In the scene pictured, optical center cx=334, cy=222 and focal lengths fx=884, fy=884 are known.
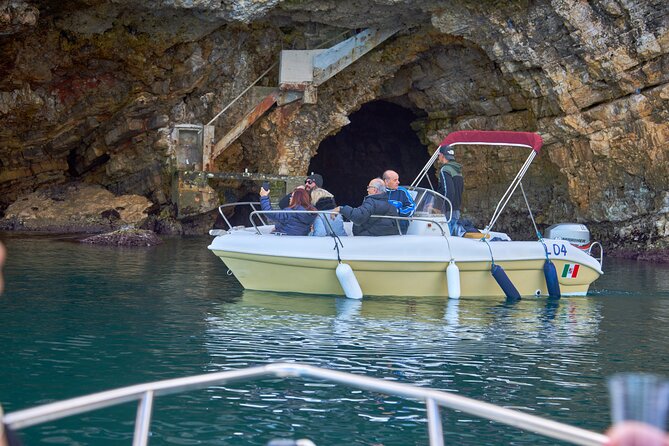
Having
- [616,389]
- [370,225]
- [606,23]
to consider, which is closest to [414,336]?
[370,225]

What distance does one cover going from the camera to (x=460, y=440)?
226 inches

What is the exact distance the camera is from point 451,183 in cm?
1330

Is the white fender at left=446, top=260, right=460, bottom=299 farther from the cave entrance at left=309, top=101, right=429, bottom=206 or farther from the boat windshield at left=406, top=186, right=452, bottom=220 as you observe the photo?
the cave entrance at left=309, top=101, right=429, bottom=206

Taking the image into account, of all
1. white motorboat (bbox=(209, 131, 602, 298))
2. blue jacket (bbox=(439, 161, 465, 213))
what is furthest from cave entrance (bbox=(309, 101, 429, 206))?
white motorboat (bbox=(209, 131, 602, 298))

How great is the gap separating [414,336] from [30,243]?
12.0 metres

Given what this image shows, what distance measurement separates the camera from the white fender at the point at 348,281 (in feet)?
38.2

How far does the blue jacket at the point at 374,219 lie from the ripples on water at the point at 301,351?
0.95m

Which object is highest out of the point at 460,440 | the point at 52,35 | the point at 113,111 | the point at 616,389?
the point at 52,35

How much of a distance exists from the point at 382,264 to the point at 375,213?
0.71 meters

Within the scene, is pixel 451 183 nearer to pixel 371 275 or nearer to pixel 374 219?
pixel 374 219

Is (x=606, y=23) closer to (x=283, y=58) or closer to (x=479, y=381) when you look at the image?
(x=283, y=58)

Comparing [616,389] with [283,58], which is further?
[283,58]

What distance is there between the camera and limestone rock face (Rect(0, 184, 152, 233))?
23422 millimetres

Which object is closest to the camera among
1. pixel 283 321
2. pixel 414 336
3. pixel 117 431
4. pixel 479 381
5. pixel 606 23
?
pixel 117 431
